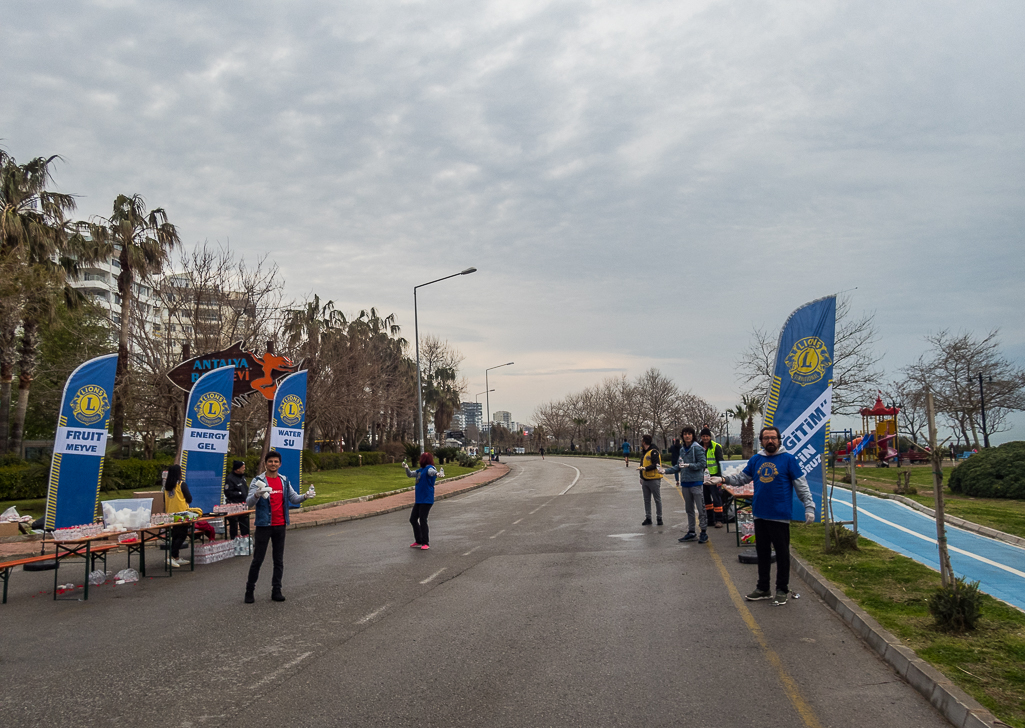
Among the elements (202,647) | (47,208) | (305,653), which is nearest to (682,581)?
(305,653)

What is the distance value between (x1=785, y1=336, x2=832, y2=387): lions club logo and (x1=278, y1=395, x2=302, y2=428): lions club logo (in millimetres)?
13772

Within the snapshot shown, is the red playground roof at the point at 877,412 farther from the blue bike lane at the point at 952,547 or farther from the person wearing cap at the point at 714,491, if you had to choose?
the person wearing cap at the point at 714,491

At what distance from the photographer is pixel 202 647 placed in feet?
21.4

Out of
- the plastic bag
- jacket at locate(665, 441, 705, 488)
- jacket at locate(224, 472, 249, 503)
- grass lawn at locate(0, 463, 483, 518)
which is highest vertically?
jacket at locate(665, 441, 705, 488)

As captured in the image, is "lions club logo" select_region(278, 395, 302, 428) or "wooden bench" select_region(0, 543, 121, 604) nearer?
"wooden bench" select_region(0, 543, 121, 604)

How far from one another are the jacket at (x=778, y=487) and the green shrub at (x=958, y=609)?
1.53 meters

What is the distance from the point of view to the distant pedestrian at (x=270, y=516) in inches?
333

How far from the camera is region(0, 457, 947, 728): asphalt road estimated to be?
477 cm

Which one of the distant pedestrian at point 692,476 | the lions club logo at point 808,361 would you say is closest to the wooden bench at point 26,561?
the distant pedestrian at point 692,476

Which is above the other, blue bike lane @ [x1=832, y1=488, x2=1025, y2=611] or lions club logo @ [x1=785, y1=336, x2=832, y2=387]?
lions club logo @ [x1=785, y1=336, x2=832, y2=387]

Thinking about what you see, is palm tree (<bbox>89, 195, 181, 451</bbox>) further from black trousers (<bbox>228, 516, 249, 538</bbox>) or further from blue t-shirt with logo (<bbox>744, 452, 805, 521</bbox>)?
blue t-shirt with logo (<bbox>744, 452, 805, 521</bbox>)

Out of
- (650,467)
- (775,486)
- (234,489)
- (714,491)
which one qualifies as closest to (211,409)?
(234,489)

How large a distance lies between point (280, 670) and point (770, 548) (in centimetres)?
513

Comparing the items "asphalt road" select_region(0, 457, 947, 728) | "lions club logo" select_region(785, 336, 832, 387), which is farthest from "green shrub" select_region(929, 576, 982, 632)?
"lions club logo" select_region(785, 336, 832, 387)
